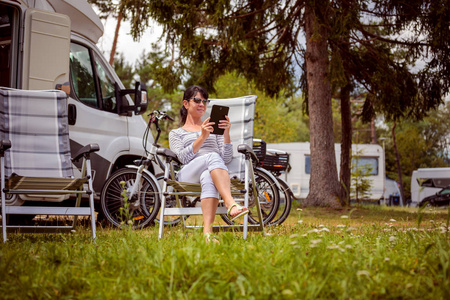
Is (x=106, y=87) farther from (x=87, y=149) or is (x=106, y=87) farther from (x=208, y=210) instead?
(x=208, y=210)

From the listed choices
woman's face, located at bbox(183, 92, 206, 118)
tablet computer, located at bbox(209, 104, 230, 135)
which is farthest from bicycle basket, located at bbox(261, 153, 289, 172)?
tablet computer, located at bbox(209, 104, 230, 135)

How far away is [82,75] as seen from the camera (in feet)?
20.1

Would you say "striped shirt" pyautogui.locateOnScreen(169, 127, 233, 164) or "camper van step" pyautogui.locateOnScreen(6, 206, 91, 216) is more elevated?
"striped shirt" pyautogui.locateOnScreen(169, 127, 233, 164)

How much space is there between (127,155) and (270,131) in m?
23.7

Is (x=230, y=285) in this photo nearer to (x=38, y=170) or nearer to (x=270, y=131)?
(x=38, y=170)

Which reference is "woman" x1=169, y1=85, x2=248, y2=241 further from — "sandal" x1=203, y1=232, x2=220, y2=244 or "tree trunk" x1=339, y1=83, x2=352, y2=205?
"tree trunk" x1=339, y1=83, x2=352, y2=205

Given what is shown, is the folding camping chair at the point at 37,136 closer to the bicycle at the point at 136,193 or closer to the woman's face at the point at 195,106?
the woman's face at the point at 195,106

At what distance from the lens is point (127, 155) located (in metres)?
6.76

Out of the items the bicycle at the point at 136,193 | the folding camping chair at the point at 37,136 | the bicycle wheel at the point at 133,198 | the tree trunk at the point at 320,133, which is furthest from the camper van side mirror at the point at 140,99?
the tree trunk at the point at 320,133

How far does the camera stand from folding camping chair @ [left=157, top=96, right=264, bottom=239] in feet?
14.0

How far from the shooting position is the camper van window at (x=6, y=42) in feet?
17.8

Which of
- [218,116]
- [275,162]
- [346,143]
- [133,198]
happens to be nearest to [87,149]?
[218,116]

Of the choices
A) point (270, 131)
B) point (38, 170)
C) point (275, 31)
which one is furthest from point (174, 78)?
point (270, 131)

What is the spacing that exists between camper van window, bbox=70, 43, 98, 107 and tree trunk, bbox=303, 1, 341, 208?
5.30 meters
